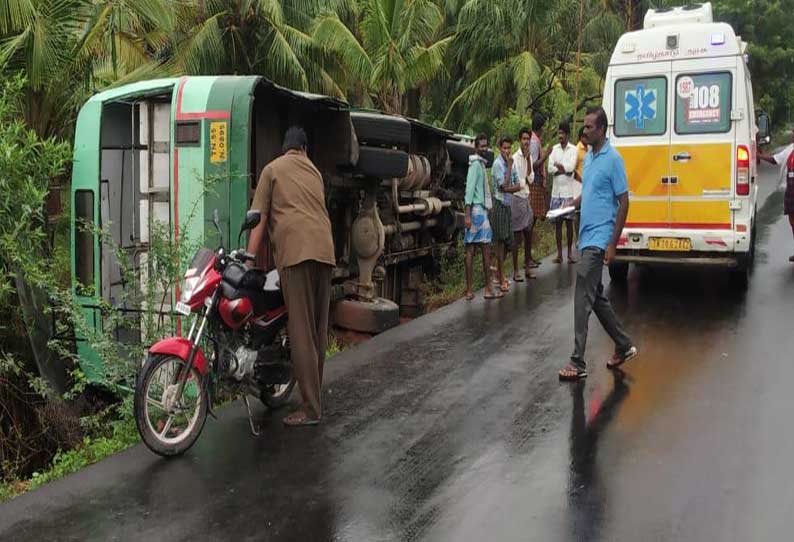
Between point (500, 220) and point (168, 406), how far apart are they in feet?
20.8

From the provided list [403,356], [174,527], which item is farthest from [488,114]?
[174,527]

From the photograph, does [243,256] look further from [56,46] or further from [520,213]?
[520,213]

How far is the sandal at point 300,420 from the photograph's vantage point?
5656mm

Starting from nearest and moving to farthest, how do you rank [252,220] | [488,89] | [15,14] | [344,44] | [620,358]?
[252,220] → [620,358] → [15,14] → [344,44] → [488,89]

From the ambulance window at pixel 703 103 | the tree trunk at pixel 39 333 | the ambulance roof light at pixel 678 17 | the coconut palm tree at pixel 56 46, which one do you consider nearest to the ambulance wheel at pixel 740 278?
the ambulance window at pixel 703 103

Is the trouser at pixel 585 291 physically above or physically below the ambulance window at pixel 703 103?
below

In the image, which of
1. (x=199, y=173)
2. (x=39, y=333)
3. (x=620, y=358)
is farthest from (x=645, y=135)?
(x=39, y=333)

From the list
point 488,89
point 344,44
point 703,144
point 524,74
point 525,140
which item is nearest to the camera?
point 703,144

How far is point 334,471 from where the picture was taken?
4863 millimetres

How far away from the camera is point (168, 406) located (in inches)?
198

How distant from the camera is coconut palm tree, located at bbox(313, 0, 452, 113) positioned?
19.3m

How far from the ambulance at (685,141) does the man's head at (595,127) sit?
3.49 m

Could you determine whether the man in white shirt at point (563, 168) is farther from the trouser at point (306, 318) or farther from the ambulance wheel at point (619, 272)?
the trouser at point (306, 318)

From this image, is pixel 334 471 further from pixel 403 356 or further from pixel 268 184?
pixel 403 356
